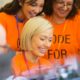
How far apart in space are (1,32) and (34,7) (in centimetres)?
18

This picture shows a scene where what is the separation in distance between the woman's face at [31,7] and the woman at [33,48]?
3 centimetres

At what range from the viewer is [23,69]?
1.27 metres

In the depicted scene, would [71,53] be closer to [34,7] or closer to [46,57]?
[46,57]

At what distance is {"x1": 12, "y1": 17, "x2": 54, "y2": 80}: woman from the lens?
1247mm

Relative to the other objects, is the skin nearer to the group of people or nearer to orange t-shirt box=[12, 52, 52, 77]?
the group of people

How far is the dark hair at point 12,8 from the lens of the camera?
1.24 m

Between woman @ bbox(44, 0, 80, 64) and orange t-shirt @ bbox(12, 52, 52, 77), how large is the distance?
4 cm

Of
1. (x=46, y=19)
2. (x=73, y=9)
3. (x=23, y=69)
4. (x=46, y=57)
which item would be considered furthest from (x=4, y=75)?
(x=73, y=9)

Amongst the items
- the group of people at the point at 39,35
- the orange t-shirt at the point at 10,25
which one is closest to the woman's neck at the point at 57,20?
the group of people at the point at 39,35

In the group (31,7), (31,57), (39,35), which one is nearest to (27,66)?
(31,57)

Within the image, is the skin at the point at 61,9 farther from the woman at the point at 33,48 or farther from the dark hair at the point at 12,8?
the dark hair at the point at 12,8

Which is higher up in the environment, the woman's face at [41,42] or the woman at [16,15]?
the woman at [16,15]

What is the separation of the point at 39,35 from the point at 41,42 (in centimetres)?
3

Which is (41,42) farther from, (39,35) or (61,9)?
(61,9)
